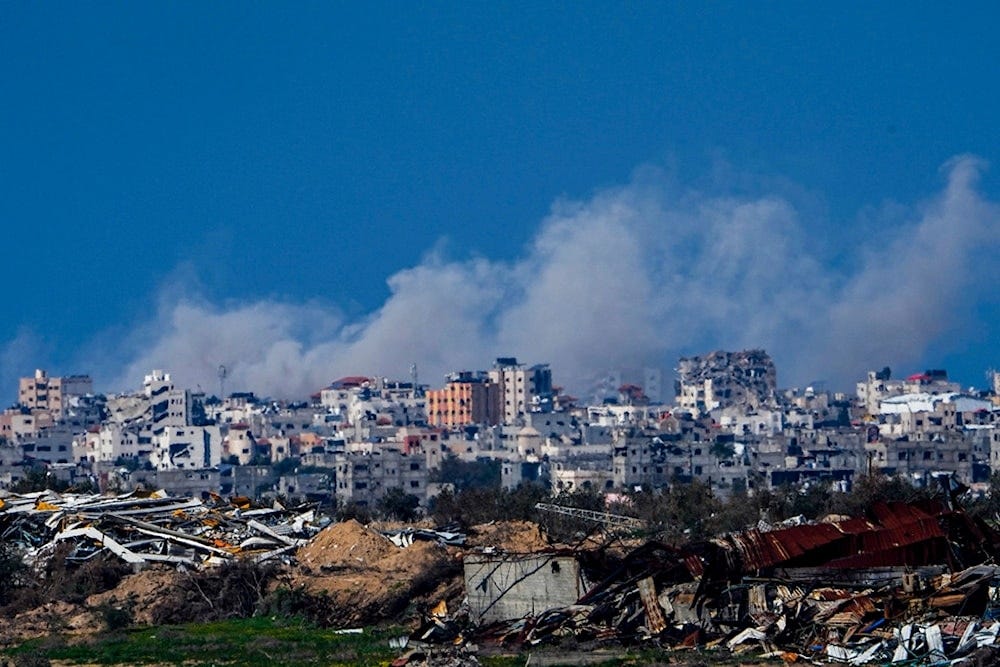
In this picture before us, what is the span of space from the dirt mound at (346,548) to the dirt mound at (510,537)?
65.7 inches

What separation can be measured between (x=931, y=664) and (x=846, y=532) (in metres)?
4.87

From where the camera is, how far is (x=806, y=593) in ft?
78.7

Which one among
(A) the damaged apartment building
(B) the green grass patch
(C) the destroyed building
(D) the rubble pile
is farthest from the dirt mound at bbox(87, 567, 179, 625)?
(C) the destroyed building

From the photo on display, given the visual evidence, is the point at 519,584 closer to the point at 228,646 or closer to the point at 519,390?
the point at 228,646

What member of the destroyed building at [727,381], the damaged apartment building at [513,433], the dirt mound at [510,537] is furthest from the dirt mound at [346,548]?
the destroyed building at [727,381]

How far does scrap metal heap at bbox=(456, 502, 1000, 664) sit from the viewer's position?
22109 millimetres

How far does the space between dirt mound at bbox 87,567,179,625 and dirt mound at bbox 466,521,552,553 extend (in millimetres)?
4878

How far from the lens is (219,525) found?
36.4 m

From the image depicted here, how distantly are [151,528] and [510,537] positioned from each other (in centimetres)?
566

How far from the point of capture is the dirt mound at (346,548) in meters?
32.2

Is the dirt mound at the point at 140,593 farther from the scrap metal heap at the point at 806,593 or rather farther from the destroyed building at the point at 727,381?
the destroyed building at the point at 727,381

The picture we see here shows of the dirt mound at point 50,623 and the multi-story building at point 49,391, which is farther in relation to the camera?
the multi-story building at point 49,391

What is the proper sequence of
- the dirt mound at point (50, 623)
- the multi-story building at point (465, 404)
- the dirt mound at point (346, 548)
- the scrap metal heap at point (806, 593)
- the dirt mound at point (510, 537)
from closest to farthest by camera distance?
1. the scrap metal heap at point (806, 593)
2. the dirt mound at point (50, 623)
3. the dirt mound at point (346, 548)
4. the dirt mound at point (510, 537)
5. the multi-story building at point (465, 404)

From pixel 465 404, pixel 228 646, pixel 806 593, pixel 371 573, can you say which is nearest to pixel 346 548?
pixel 371 573
